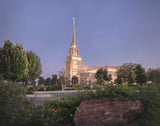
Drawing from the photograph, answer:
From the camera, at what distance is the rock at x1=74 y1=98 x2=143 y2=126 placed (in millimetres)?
4271

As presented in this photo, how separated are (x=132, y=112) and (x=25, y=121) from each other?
10.8 feet

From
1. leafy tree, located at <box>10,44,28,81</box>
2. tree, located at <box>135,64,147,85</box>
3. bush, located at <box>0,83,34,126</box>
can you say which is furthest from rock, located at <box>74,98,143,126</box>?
tree, located at <box>135,64,147,85</box>

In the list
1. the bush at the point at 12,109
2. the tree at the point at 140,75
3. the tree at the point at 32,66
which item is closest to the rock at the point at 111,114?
the bush at the point at 12,109

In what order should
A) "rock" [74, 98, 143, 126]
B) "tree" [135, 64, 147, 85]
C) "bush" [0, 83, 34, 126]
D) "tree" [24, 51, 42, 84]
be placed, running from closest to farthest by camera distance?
"bush" [0, 83, 34, 126] → "rock" [74, 98, 143, 126] → "tree" [24, 51, 42, 84] → "tree" [135, 64, 147, 85]

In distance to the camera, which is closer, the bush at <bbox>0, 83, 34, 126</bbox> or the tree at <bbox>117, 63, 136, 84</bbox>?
the bush at <bbox>0, 83, 34, 126</bbox>

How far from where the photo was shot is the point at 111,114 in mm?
4422

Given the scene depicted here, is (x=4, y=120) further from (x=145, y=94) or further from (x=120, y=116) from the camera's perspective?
(x=145, y=94)

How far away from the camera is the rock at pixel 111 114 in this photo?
427 centimetres

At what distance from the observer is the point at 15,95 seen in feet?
16.1

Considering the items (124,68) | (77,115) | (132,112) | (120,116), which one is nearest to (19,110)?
(77,115)

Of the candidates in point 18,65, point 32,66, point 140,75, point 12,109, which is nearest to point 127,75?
point 140,75

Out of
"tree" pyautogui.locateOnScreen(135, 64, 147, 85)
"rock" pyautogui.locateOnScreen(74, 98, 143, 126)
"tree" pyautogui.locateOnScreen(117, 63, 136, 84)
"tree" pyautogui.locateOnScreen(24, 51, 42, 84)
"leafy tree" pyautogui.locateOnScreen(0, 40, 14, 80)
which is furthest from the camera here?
"tree" pyautogui.locateOnScreen(135, 64, 147, 85)

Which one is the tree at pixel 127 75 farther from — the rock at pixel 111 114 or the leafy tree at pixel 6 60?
the rock at pixel 111 114

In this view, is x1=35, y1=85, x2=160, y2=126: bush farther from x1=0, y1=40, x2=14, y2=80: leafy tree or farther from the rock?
x1=0, y1=40, x2=14, y2=80: leafy tree
